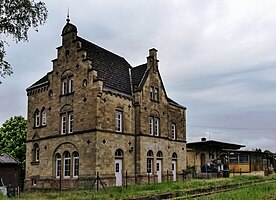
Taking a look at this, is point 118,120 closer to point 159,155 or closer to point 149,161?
point 149,161

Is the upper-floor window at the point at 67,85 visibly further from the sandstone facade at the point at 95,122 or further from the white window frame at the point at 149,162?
the white window frame at the point at 149,162

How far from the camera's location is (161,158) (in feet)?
113

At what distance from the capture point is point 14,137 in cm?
4725

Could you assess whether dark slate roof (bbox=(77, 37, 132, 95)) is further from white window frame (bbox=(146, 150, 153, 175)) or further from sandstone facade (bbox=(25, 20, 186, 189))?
white window frame (bbox=(146, 150, 153, 175))

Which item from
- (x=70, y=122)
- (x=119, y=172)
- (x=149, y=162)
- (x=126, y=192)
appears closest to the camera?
(x=126, y=192)

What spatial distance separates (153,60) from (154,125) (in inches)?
236

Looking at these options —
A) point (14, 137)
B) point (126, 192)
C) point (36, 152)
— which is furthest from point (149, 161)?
point (14, 137)

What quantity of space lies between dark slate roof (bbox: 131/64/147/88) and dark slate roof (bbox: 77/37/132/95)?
456 mm

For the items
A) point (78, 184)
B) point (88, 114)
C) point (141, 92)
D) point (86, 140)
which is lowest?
point (78, 184)

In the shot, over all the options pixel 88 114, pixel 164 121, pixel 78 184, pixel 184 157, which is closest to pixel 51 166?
pixel 78 184

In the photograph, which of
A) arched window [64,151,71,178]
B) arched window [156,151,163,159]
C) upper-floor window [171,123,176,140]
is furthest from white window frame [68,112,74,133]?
upper-floor window [171,123,176,140]

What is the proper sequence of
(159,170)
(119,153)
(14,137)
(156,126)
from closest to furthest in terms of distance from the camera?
(119,153) → (159,170) → (156,126) → (14,137)

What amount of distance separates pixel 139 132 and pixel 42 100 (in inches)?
357

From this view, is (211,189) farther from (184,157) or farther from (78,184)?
(184,157)
